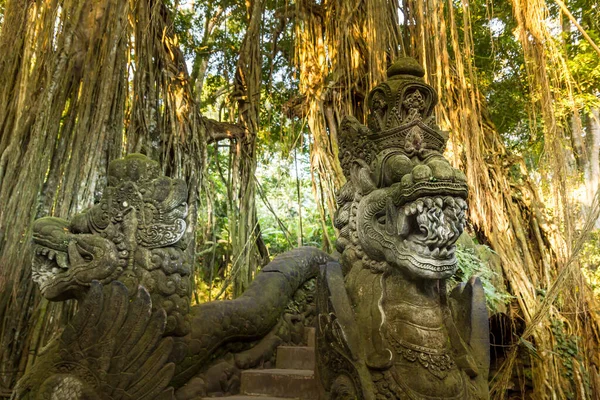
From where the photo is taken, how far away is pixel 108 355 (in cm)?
217

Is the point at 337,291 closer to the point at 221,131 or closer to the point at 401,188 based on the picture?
the point at 401,188

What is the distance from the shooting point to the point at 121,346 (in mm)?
2213

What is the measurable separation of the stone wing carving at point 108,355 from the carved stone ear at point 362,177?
3.79ft

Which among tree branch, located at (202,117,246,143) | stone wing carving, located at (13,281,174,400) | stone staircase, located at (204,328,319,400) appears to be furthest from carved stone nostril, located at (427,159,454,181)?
tree branch, located at (202,117,246,143)

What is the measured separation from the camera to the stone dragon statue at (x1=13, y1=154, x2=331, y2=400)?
216 cm

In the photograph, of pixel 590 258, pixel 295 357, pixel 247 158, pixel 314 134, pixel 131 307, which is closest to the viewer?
pixel 131 307

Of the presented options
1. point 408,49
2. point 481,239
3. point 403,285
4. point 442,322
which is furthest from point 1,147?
point 481,239

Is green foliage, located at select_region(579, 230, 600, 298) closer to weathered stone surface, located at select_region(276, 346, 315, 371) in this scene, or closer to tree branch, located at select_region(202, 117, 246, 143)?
weathered stone surface, located at select_region(276, 346, 315, 371)

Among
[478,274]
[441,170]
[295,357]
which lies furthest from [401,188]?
[478,274]

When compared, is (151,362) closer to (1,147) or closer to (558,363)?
(1,147)

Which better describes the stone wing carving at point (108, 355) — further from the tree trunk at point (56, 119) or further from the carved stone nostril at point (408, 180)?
the carved stone nostril at point (408, 180)

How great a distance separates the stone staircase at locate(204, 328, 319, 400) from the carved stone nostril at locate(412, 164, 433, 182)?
114 cm

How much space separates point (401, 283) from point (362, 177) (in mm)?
582

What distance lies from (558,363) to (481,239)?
4.72 feet
